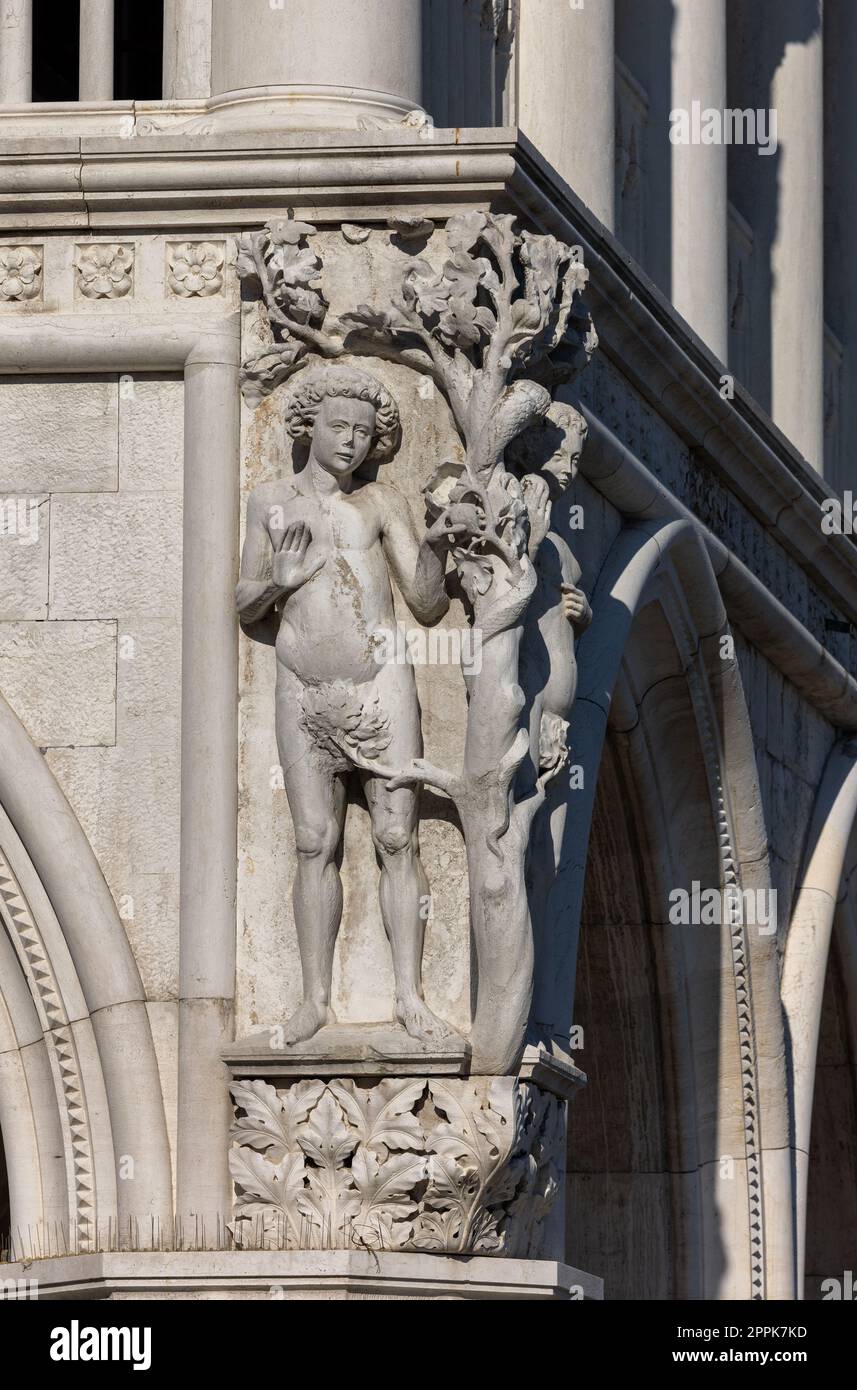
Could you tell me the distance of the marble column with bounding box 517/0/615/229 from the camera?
18.9m

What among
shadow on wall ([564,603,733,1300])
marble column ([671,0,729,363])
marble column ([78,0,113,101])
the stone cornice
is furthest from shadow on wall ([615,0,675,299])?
the stone cornice

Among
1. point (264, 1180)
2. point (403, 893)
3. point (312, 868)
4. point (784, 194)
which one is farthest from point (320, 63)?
point (784, 194)

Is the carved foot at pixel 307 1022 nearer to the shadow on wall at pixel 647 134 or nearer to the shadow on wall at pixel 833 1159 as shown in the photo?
the shadow on wall at pixel 647 134

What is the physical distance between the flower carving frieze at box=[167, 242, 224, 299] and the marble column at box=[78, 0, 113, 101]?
1402mm

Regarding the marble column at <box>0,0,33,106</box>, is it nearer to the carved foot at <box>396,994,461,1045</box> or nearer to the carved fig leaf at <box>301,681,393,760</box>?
the carved fig leaf at <box>301,681,393,760</box>

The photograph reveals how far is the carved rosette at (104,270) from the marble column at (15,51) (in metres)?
1.08

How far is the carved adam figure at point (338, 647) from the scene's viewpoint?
14734mm

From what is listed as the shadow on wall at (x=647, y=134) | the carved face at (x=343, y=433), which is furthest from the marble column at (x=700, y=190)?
the carved face at (x=343, y=433)

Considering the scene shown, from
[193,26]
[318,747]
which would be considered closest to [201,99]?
[193,26]

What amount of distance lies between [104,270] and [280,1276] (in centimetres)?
406

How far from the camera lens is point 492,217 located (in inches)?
596
